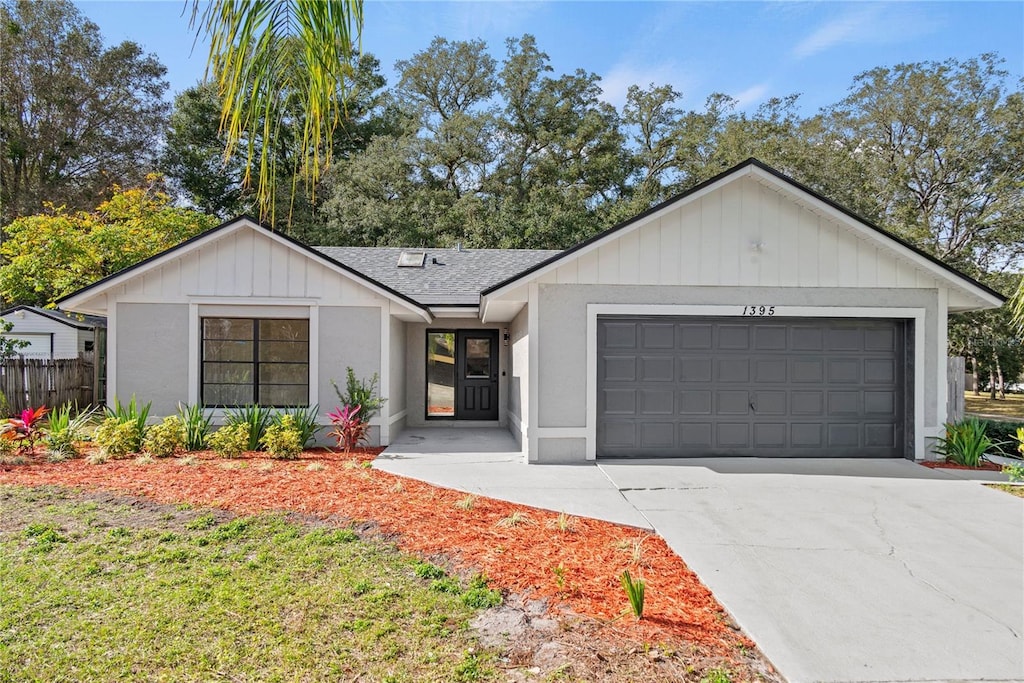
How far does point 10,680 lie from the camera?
296 centimetres

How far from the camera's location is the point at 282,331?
10531 mm

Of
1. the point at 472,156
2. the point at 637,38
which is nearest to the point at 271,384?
the point at 637,38

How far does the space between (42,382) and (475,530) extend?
1328cm

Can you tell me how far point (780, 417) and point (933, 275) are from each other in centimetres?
317

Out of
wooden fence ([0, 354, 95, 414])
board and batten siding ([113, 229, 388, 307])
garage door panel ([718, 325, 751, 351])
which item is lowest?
wooden fence ([0, 354, 95, 414])

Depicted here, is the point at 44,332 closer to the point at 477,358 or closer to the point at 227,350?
the point at 227,350

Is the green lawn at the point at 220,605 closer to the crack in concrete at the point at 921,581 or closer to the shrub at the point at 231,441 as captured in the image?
the crack in concrete at the point at 921,581

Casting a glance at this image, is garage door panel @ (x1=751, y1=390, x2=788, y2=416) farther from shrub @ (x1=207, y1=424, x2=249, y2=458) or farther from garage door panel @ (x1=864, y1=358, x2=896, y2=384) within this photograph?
shrub @ (x1=207, y1=424, x2=249, y2=458)

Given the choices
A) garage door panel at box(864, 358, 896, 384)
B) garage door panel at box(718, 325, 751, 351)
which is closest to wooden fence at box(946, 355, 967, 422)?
garage door panel at box(864, 358, 896, 384)

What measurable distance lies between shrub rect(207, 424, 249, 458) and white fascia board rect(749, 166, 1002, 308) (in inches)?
341

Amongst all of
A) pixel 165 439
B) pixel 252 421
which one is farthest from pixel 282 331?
pixel 165 439

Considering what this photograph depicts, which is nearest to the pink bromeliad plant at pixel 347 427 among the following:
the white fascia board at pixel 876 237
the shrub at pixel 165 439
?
the shrub at pixel 165 439

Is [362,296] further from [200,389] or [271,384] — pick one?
[200,389]

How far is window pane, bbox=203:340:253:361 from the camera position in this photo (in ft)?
34.0
